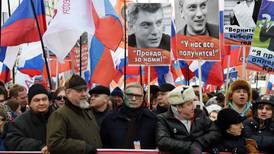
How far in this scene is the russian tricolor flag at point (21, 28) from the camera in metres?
10.1

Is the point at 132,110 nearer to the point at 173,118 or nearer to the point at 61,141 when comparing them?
the point at 173,118

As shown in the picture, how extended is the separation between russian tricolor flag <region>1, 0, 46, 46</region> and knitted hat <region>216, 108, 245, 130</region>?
5161 mm

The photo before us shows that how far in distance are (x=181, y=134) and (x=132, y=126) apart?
1.93 feet

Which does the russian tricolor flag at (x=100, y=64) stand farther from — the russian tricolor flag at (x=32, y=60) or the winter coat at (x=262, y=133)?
the winter coat at (x=262, y=133)

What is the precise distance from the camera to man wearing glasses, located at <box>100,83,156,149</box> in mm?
6113

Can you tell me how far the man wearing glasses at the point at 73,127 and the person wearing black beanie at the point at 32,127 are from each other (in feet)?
1.39

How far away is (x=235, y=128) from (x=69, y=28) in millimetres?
4371

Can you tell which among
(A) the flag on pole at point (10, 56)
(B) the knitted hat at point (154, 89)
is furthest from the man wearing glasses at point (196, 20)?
(A) the flag on pole at point (10, 56)

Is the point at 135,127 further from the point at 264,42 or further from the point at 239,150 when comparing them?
the point at 264,42

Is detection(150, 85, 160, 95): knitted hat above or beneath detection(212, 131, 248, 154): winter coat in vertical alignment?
above

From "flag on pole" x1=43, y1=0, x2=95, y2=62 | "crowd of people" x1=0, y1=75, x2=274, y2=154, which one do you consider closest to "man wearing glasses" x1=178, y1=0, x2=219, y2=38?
"flag on pole" x1=43, y1=0, x2=95, y2=62

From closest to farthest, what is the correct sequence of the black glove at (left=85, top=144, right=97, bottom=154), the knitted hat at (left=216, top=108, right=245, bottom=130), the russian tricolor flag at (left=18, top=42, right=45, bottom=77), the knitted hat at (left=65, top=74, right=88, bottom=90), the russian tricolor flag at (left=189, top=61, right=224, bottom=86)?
the black glove at (left=85, top=144, right=97, bottom=154) → the knitted hat at (left=65, top=74, right=88, bottom=90) → the knitted hat at (left=216, top=108, right=245, bottom=130) → the russian tricolor flag at (left=189, top=61, right=224, bottom=86) → the russian tricolor flag at (left=18, top=42, right=45, bottom=77)

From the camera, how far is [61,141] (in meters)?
5.46

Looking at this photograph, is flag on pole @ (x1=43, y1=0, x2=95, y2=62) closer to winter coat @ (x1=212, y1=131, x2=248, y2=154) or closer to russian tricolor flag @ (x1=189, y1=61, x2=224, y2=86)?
winter coat @ (x1=212, y1=131, x2=248, y2=154)
